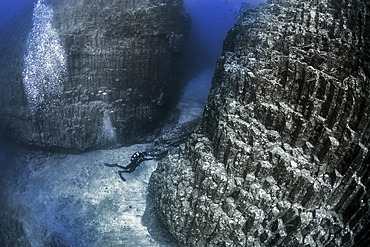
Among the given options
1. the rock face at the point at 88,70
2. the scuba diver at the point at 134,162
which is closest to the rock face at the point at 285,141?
the scuba diver at the point at 134,162

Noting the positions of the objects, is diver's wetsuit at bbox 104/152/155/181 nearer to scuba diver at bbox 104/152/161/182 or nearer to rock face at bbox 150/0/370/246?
scuba diver at bbox 104/152/161/182

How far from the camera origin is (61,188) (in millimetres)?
2793

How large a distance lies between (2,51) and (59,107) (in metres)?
1.40

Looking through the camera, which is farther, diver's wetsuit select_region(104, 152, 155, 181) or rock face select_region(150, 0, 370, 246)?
diver's wetsuit select_region(104, 152, 155, 181)

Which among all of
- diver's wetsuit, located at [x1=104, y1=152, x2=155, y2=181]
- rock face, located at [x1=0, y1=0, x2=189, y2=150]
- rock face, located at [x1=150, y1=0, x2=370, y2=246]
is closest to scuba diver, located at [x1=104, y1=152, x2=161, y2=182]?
diver's wetsuit, located at [x1=104, y1=152, x2=155, y2=181]

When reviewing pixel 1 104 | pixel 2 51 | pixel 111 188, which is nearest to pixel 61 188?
pixel 111 188

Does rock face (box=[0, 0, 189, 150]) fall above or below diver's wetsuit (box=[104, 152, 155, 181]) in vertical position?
above

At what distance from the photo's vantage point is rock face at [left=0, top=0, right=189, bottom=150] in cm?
294

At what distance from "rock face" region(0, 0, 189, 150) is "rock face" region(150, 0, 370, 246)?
1.33 meters

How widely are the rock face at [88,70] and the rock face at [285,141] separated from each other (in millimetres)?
1327

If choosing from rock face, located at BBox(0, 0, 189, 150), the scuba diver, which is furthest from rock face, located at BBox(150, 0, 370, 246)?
rock face, located at BBox(0, 0, 189, 150)

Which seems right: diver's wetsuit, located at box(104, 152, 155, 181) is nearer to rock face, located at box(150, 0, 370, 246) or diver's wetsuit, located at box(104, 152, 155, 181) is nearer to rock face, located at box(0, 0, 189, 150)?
rock face, located at box(0, 0, 189, 150)

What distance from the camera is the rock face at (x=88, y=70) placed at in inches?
116

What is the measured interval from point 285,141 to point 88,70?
2587mm
